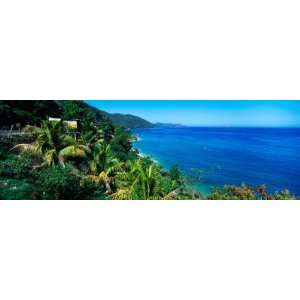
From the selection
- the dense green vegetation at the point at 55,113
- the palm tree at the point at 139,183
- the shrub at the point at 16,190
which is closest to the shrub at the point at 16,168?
the shrub at the point at 16,190

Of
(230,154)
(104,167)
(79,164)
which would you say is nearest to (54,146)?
(79,164)

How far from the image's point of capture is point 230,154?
23.0ft

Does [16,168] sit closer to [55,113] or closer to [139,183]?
[55,113]

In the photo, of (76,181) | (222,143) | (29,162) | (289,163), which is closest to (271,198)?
(289,163)

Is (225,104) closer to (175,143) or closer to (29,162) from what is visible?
(175,143)

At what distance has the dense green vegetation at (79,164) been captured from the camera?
680cm

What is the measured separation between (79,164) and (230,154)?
103 inches

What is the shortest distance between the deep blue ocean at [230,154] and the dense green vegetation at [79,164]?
16 cm

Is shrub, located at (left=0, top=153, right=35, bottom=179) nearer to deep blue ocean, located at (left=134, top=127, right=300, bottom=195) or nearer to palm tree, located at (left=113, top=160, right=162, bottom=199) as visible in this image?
palm tree, located at (left=113, top=160, right=162, bottom=199)

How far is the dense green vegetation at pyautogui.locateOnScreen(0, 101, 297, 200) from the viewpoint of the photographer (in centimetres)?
680

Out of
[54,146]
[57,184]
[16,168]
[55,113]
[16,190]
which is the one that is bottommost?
[16,190]

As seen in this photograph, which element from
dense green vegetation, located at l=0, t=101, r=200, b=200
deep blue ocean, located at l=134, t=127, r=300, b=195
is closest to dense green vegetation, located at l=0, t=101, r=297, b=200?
dense green vegetation, located at l=0, t=101, r=200, b=200

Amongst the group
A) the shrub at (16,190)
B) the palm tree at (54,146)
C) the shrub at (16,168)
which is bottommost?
the shrub at (16,190)

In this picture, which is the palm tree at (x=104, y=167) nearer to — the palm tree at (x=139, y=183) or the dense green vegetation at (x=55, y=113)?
the palm tree at (x=139, y=183)
